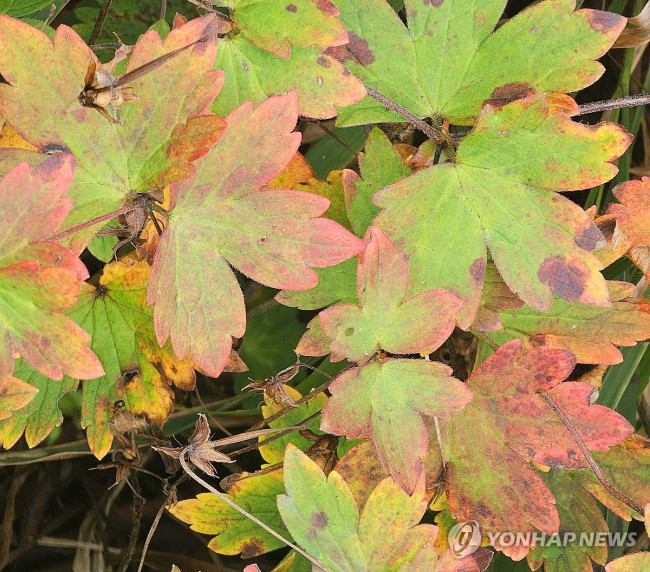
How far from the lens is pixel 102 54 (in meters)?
1.97

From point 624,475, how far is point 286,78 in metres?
1.35

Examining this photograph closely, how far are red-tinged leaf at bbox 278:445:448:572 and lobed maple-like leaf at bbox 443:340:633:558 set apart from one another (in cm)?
14

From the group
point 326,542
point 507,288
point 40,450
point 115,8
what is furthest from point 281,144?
point 40,450

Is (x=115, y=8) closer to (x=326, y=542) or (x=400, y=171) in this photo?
(x=400, y=171)

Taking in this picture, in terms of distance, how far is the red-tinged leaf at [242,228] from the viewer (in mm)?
1356

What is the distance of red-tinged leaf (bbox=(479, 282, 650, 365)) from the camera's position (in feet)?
5.64

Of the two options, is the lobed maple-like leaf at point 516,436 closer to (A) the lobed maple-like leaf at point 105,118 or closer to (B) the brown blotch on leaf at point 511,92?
(B) the brown blotch on leaf at point 511,92

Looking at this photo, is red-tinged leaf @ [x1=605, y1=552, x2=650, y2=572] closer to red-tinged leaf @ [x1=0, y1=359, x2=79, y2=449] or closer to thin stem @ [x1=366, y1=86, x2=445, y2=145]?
thin stem @ [x1=366, y1=86, x2=445, y2=145]

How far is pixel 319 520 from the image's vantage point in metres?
1.55

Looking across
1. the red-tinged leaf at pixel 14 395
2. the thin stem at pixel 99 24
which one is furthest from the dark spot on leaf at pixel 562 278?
the thin stem at pixel 99 24

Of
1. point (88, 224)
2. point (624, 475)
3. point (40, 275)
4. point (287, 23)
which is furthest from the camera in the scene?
point (624, 475)

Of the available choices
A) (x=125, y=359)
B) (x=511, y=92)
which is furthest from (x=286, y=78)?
(x=125, y=359)

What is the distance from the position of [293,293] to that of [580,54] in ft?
2.85

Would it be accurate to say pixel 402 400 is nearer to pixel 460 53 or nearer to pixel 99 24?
pixel 460 53
